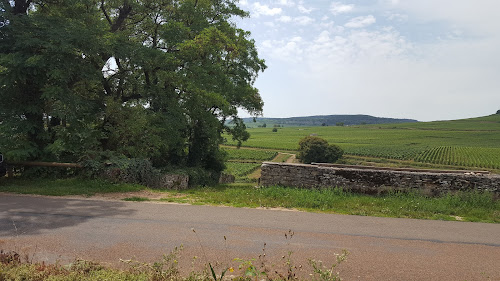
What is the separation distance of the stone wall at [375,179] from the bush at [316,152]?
54997 mm

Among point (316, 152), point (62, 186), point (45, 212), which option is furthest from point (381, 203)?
point (316, 152)

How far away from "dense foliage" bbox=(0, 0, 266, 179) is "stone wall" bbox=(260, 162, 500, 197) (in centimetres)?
583

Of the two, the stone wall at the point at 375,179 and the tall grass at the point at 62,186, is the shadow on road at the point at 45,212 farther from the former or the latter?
the stone wall at the point at 375,179

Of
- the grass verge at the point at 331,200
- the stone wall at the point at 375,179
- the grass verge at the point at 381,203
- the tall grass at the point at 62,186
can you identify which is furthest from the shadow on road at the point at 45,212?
the stone wall at the point at 375,179

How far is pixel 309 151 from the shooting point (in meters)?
66.1

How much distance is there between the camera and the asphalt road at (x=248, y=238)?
481 centimetres

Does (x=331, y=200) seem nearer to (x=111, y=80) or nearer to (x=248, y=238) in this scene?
(x=248, y=238)

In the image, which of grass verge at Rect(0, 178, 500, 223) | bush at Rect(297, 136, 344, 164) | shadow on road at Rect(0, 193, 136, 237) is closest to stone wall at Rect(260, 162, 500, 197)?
grass verge at Rect(0, 178, 500, 223)

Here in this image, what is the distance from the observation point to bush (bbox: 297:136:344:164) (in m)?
66.1

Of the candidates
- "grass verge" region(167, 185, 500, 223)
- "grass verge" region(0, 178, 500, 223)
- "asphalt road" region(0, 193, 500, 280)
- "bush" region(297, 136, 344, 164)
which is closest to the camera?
"asphalt road" region(0, 193, 500, 280)

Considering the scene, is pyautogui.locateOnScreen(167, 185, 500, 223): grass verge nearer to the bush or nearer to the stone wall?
the stone wall

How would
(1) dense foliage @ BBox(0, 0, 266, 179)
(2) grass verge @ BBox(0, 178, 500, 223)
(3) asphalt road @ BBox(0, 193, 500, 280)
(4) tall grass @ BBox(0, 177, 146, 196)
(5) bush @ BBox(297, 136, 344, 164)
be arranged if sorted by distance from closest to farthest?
(3) asphalt road @ BBox(0, 193, 500, 280) → (2) grass verge @ BBox(0, 178, 500, 223) → (4) tall grass @ BBox(0, 177, 146, 196) → (1) dense foliage @ BBox(0, 0, 266, 179) → (5) bush @ BBox(297, 136, 344, 164)

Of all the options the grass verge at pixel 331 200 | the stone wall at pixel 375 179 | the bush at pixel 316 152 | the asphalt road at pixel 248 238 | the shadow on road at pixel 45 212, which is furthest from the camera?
the bush at pixel 316 152

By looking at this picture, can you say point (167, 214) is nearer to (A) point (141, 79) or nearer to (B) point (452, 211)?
(B) point (452, 211)
